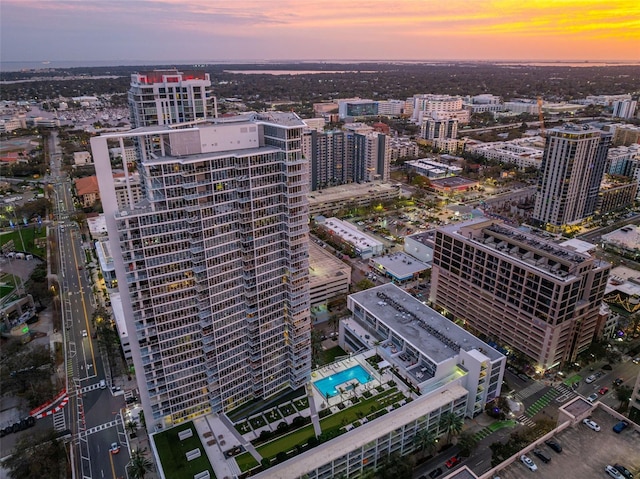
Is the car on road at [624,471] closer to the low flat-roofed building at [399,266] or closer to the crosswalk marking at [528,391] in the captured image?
the crosswalk marking at [528,391]

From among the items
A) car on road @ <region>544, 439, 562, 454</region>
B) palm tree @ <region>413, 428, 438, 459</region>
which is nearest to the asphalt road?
palm tree @ <region>413, 428, 438, 459</region>

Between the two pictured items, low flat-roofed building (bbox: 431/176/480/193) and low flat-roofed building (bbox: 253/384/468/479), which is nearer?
low flat-roofed building (bbox: 253/384/468/479)

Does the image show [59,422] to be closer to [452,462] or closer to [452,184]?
[452,462]

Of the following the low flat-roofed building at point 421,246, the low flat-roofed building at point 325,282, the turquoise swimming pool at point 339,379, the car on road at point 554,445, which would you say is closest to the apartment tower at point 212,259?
the turquoise swimming pool at point 339,379

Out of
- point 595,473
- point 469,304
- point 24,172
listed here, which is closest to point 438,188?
point 469,304

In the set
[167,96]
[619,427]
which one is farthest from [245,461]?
[167,96]

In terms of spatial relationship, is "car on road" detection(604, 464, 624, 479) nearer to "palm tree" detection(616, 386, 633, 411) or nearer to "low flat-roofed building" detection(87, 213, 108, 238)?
"palm tree" detection(616, 386, 633, 411)

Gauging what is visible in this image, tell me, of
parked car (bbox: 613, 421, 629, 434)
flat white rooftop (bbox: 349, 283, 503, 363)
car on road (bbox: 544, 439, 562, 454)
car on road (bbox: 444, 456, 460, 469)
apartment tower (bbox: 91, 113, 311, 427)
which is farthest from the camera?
flat white rooftop (bbox: 349, 283, 503, 363)

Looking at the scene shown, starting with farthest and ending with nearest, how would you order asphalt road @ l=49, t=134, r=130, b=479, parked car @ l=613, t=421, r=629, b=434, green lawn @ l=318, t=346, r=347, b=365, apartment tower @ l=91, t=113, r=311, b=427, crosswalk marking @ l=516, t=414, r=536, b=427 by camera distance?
green lawn @ l=318, t=346, r=347, b=365 < crosswalk marking @ l=516, t=414, r=536, b=427 < asphalt road @ l=49, t=134, r=130, b=479 < apartment tower @ l=91, t=113, r=311, b=427 < parked car @ l=613, t=421, r=629, b=434
